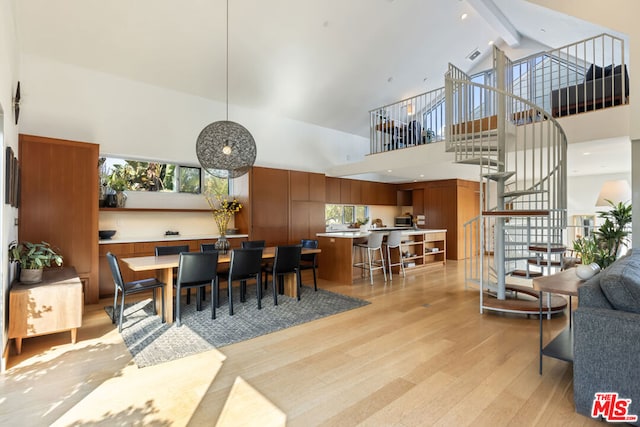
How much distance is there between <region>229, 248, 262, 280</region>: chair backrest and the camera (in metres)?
3.71

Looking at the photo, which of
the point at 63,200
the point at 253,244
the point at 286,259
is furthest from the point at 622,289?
the point at 63,200

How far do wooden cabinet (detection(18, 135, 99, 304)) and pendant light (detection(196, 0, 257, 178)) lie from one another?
1644mm

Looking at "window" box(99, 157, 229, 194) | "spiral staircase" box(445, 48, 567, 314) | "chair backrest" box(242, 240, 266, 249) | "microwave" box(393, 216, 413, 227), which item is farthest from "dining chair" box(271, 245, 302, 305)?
"microwave" box(393, 216, 413, 227)

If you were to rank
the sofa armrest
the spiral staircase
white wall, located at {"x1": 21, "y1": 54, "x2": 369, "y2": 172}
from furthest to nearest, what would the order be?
white wall, located at {"x1": 21, "y1": 54, "x2": 369, "y2": 172}
the spiral staircase
the sofa armrest

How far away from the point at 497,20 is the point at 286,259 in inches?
262

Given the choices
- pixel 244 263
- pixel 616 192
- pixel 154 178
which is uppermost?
pixel 154 178

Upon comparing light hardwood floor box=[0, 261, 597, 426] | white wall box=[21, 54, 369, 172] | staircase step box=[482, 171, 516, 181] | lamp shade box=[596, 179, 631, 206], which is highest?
white wall box=[21, 54, 369, 172]

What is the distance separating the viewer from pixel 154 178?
5301 mm

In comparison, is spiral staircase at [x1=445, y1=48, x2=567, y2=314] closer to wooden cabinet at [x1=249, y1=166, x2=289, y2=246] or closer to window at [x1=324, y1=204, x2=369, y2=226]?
wooden cabinet at [x1=249, y1=166, x2=289, y2=246]

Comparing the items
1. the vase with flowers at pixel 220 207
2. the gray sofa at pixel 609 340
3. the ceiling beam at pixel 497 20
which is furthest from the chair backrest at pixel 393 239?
the ceiling beam at pixel 497 20

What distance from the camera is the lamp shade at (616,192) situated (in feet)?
16.1

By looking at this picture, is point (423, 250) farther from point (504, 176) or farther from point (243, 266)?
point (243, 266)

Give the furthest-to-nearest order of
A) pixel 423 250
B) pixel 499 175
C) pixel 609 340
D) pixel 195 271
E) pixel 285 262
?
1. pixel 423 250
2. pixel 285 262
3. pixel 499 175
4. pixel 195 271
5. pixel 609 340

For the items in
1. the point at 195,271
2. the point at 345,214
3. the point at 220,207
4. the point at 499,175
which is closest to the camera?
the point at 195,271
